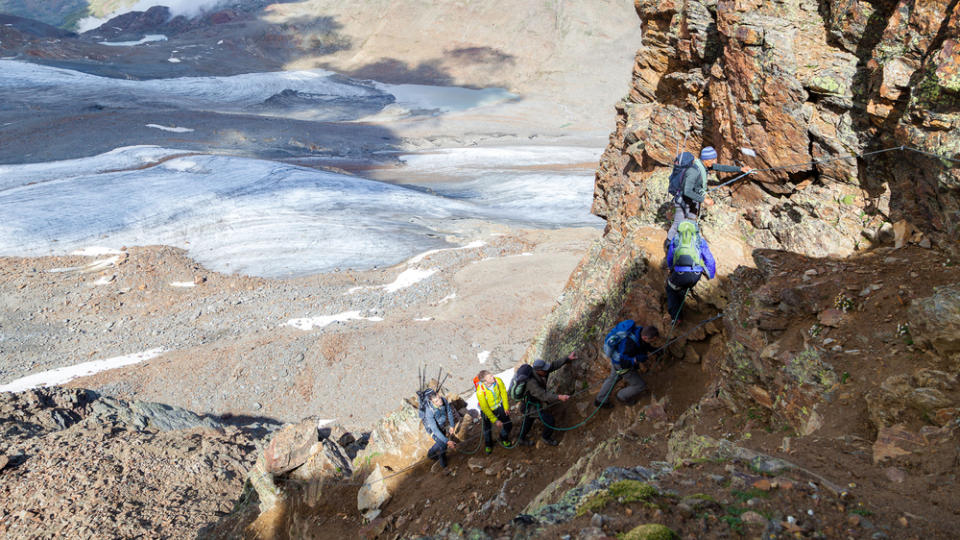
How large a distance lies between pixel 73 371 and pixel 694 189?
768 inches

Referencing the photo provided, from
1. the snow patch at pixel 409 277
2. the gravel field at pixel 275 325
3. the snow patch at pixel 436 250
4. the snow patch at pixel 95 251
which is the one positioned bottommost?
the gravel field at pixel 275 325

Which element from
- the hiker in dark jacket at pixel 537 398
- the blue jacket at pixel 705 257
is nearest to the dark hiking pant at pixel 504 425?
the hiker in dark jacket at pixel 537 398

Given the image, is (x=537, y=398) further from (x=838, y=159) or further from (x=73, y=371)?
(x=73, y=371)

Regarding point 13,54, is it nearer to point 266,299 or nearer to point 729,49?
point 266,299

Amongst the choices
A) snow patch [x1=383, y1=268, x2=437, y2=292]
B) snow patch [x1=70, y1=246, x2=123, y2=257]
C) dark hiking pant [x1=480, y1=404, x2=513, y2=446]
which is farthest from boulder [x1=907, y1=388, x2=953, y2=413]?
snow patch [x1=70, y1=246, x2=123, y2=257]

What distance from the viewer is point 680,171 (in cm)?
905

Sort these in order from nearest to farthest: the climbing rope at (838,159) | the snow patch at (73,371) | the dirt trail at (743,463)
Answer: the dirt trail at (743,463) → the climbing rope at (838,159) → the snow patch at (73,371)

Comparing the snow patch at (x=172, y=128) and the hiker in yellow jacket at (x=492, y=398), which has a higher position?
the snow patch at (x=172, y=128)

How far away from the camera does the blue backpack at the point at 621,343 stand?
26.4 ft

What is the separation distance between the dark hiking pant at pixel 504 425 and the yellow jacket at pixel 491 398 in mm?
59

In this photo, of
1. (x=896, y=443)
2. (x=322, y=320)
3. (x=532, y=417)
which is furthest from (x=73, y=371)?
(x=896, y=443)

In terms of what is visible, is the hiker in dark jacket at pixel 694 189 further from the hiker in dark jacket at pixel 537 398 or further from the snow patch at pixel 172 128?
the snow patch at pixel 172 128

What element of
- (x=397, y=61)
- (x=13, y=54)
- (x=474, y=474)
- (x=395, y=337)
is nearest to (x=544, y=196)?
(x=395, y=337)

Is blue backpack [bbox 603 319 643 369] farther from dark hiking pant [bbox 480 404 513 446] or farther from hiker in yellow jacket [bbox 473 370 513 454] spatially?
dark hiking pant [bbox 480 404 513 446]
